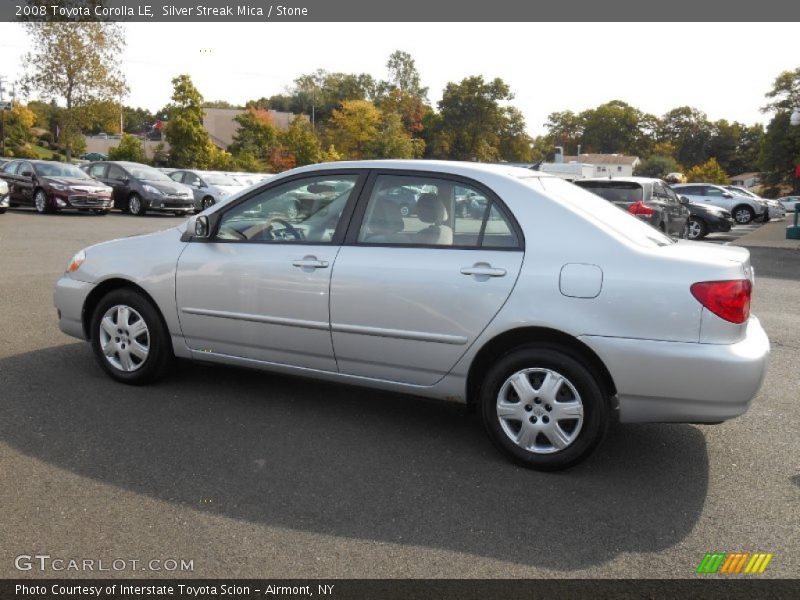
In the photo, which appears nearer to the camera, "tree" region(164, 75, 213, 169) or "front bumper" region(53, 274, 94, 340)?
"front bumper" region(53, 274, 94, 340)

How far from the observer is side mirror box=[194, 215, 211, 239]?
17.0ft

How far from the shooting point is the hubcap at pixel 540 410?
13.3ft

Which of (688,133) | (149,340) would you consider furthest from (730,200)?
(688,133)

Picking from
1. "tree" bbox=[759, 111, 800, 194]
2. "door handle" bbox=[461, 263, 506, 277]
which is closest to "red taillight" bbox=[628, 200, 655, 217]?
"door handle" bbox=[461, 263, 506, 277]

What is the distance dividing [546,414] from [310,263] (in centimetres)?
169

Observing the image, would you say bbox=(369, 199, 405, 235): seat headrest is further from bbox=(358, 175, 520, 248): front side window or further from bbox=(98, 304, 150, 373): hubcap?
bbox=(98, 304, 150, 373): hubcap

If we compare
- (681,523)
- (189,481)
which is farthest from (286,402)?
(681,523)

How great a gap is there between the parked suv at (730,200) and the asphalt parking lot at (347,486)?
26.9 m

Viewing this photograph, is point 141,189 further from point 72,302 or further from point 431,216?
point 431,216

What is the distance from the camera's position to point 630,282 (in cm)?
393

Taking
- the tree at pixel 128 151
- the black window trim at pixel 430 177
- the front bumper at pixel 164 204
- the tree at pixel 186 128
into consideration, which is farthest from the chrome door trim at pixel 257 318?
the tree at pixel 128 151

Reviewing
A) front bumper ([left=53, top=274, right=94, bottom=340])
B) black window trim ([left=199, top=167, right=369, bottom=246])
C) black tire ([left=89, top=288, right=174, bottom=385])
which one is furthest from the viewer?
front bumper ([left=53, top=274, right=94, bottom=340])

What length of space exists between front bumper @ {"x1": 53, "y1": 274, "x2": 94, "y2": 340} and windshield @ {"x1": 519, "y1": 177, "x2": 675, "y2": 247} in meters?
3.29

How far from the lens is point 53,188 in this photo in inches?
857
